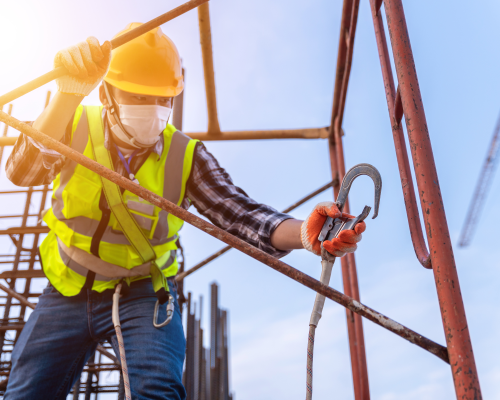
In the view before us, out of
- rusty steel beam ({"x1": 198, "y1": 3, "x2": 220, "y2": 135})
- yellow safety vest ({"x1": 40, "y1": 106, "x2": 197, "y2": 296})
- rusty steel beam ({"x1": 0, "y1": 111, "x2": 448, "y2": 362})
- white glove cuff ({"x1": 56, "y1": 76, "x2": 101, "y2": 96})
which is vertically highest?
rusty steel beam ({"x1": 198, "y1": 3, "x2": 220, "y2": 135})

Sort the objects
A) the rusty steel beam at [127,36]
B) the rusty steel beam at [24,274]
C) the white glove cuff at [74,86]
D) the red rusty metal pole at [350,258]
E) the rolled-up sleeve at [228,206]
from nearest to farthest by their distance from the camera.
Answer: the rusty steel beam at [127,36]
the white glove cuff at [74,86]
the rolled-up sleeve at [228,206]
the red rusty metal pole at [350,258]
the rusty steel beam at [24,274]

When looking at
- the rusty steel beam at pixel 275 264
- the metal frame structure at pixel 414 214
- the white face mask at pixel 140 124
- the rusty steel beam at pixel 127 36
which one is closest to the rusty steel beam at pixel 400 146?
the metal frame structure at pixel 414 214

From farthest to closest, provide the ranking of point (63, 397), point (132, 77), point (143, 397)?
1. point (132, 77)
2. point (63, 397)
3. point (143, 397)

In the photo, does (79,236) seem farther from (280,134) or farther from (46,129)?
(280,134)

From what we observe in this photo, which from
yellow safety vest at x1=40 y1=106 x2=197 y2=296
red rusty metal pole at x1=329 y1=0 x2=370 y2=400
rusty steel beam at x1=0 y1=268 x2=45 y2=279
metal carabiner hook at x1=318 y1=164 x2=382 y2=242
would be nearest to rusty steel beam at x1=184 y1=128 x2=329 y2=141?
red rusty metal pole at x1=329 y1=0 x2=370 y2=400

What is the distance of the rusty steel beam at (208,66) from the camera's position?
3.22 meters

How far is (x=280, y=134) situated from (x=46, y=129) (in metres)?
2.46

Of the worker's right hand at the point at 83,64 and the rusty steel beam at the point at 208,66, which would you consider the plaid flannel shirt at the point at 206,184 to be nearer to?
the worker's right hand at the point at 83,64

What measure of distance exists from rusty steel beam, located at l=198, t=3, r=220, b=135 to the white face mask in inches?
44.7

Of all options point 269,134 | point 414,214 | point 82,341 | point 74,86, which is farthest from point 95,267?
point 269,134

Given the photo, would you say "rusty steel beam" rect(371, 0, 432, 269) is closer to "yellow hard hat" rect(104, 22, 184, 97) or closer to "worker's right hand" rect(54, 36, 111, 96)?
"worker's right hand" rect(54, 36, 111, 96)

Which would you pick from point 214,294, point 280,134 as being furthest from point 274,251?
point 214,294

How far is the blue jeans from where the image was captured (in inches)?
79.0

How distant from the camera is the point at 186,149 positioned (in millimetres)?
2576
